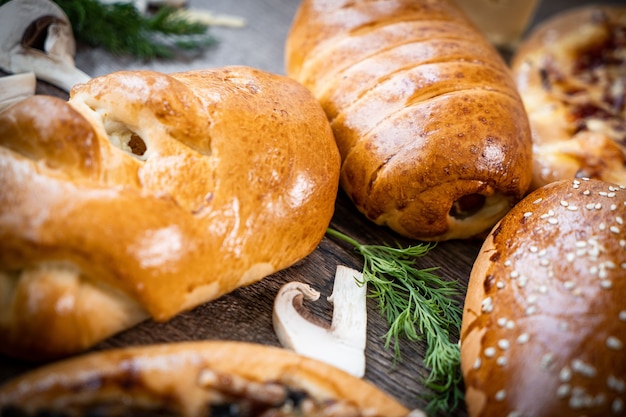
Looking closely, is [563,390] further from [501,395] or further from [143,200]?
[143,200]

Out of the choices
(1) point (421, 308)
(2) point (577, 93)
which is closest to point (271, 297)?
(1) point (421, 308)

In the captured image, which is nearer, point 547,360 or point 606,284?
point 547,360

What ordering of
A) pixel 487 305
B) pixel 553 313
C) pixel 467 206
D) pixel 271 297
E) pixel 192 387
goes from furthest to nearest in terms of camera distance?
pixel 467 206, pixel 271 297, pixel 487 305, pixel 553 313, pixel 192 387

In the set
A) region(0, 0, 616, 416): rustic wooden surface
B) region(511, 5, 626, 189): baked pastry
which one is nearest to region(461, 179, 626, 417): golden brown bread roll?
region(0, 0, 616, 416): rustic wooden surface

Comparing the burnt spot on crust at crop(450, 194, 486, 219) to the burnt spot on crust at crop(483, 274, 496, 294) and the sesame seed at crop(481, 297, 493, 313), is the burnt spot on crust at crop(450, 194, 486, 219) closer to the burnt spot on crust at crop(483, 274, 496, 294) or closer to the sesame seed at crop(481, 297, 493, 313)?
the burnt spot on crust at crop(483, 274, 496, 294)

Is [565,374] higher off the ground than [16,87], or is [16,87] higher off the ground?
[16,87]

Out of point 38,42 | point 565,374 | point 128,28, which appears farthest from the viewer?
point 128,28

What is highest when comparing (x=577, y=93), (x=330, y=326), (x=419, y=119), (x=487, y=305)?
(x=419, y=119)
